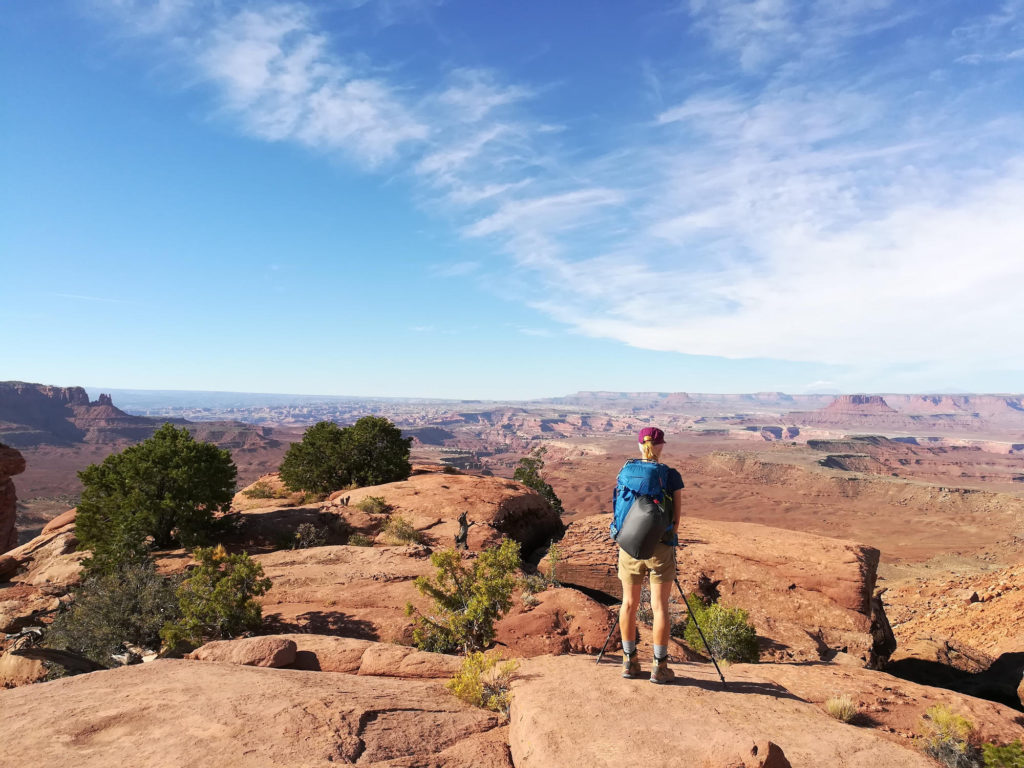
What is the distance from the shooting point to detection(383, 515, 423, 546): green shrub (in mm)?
15148

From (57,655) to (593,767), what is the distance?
8.29 meters

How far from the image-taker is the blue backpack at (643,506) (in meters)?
4.90

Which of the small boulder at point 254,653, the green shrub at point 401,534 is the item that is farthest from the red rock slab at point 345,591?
the small boulder at point 254,653

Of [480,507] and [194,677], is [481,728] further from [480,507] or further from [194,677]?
[480,507]

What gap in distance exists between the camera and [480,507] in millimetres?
17734

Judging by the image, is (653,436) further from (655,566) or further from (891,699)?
(891,699)

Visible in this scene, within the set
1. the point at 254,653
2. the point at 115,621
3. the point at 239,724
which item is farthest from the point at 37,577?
the point at 239,724

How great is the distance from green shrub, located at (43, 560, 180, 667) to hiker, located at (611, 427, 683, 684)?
8567 millimetres

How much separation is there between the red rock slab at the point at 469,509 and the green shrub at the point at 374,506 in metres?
0.22

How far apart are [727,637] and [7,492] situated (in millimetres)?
30851

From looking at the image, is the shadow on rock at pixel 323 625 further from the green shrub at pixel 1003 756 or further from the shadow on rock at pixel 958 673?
the shadow on rock at pixel 958 673

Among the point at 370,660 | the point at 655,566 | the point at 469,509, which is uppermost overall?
the point at 655,566

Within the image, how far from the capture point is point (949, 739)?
4766mm

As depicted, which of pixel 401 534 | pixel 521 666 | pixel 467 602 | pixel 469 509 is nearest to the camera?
pixel 521 666
